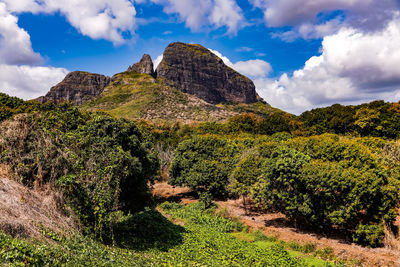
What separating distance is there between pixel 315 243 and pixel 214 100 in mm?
172064

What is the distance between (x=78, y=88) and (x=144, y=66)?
4428 centimetres

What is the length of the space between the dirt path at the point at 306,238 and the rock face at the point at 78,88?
5760 inches

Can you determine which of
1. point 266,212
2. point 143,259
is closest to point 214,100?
point 266,212

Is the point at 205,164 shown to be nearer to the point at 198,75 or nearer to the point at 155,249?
the point at 155,249

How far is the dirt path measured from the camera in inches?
471

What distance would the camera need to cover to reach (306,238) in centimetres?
1515

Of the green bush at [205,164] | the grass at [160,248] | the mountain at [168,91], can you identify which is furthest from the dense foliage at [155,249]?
the mountain at [168,91]

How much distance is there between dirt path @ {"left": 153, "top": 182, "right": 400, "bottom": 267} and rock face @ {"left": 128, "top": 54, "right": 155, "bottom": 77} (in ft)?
457

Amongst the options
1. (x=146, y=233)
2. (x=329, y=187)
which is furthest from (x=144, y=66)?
(x=329, y=187)

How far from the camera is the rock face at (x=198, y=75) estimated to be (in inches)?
6586

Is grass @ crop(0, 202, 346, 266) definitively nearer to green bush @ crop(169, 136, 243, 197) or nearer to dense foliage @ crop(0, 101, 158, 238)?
dense foliage @ crop(0, 101, 158, 238)

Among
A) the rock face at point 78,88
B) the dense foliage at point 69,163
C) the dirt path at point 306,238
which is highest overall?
the rock face at point 78,88

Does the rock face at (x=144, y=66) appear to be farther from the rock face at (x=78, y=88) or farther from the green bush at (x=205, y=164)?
the green bush at (x=205, y=164)

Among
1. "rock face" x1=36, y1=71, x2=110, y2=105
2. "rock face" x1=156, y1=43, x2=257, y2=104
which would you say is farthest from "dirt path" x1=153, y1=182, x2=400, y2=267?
"rock face" x1=36, y1=71, x2=110, y2=105
